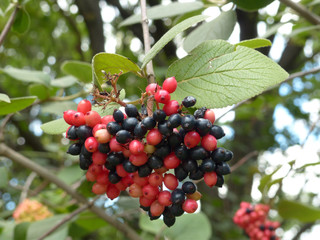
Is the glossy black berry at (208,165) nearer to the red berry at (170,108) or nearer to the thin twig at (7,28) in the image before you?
the red berry at (170,108)

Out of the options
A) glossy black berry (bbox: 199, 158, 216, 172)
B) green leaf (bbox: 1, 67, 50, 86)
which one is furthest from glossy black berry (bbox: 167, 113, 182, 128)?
green leaf (bbox: 1, 67, 50, 86)

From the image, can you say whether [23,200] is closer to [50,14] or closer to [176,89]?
[176,89]

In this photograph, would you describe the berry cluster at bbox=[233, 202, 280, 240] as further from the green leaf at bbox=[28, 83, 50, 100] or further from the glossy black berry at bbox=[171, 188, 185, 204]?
the glossy black berry at bbox=[171, 188, 185, 204]

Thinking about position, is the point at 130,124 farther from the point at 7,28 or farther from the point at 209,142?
the point at 7,28

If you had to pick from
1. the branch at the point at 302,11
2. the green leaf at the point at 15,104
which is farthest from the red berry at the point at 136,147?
the branch at the point at 302,11

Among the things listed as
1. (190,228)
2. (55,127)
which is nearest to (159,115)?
(55,127)
